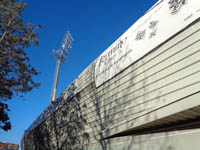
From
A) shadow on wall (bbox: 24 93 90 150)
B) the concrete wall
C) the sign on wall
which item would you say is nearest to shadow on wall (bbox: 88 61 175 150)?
the concrete wall

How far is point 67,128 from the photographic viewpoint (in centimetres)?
765

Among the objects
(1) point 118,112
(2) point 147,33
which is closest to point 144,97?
(1) point 118,112

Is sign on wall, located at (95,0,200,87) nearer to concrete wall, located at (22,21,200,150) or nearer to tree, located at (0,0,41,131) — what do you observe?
concrete wall, located at (22,21,200,150)

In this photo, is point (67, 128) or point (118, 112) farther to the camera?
point (67, 128)

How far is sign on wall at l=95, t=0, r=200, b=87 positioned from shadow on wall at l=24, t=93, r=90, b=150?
2.01m

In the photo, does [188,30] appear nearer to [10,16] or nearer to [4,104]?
[10,16]

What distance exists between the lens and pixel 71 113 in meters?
7.39

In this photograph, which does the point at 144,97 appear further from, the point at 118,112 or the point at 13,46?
the point at 13,46

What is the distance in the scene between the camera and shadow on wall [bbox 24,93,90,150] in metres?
6.53

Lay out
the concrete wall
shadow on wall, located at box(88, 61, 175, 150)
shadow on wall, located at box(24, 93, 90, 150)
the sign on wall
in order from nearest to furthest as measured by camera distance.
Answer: the concrete wall, the sign on wall, shadow on wall, located at box(88, 61, 175, 150), shadow on wall, located at box(24, 93, 90, 150)

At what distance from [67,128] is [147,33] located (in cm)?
580

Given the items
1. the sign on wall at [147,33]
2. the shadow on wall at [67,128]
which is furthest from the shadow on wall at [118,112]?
the shadow on wall at [67,128]

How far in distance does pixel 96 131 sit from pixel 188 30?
4154mm

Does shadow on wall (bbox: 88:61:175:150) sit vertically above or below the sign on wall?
below
